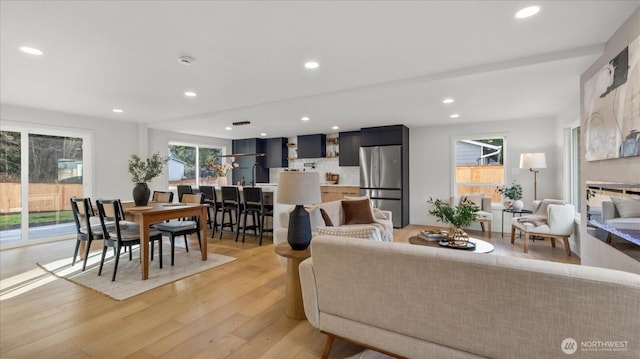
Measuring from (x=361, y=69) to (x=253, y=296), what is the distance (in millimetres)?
2576

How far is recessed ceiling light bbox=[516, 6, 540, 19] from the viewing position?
1925 mm

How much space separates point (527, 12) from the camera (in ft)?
6.47

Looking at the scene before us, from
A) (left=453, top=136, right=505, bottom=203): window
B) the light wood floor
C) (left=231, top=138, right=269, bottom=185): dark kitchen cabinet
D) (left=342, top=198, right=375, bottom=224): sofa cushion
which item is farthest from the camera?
(left=231, top=138, right=269, bottom=185): dark kitchen cabinet

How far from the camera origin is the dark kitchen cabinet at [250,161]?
27.6 ft

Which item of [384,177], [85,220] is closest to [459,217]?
[384,177]

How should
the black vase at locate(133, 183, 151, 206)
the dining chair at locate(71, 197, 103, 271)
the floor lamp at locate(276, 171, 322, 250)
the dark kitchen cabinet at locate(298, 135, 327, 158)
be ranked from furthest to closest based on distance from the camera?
the dark kitchen cabinet at locate(298, 135, 327, 158) < the black vase at locate(133, 183, 151, 206) < the dining chair at locate(71, 197, 103, 271) < the floor lamp at locate(276, 171, 322, 250)

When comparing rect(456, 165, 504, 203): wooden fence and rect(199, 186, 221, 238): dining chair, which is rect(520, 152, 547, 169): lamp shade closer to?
rect(456, 165, 504, 203): wooden fence

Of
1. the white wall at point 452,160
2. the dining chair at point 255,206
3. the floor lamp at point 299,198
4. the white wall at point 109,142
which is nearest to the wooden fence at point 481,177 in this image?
the white wall at point 452,160

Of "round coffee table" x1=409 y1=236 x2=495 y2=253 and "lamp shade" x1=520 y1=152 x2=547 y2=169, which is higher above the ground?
"lamp shade" x1=520 y1=152 x2=547 y2=169

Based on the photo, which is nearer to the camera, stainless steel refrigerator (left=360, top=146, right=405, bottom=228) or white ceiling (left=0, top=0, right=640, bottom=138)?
white ceiling (left=0, top=0, right=640, bottom=138)

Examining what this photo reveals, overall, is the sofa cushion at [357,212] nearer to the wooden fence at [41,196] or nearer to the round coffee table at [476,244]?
the round coffee table at [476,244]

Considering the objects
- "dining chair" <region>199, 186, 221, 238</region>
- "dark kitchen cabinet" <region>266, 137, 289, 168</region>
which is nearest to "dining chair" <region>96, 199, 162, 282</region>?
"dining chair" <region>199, 186, 221, 238</region>

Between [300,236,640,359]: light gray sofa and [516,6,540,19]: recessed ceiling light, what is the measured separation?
5.76ft

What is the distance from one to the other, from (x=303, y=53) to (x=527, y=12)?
5.73ft
